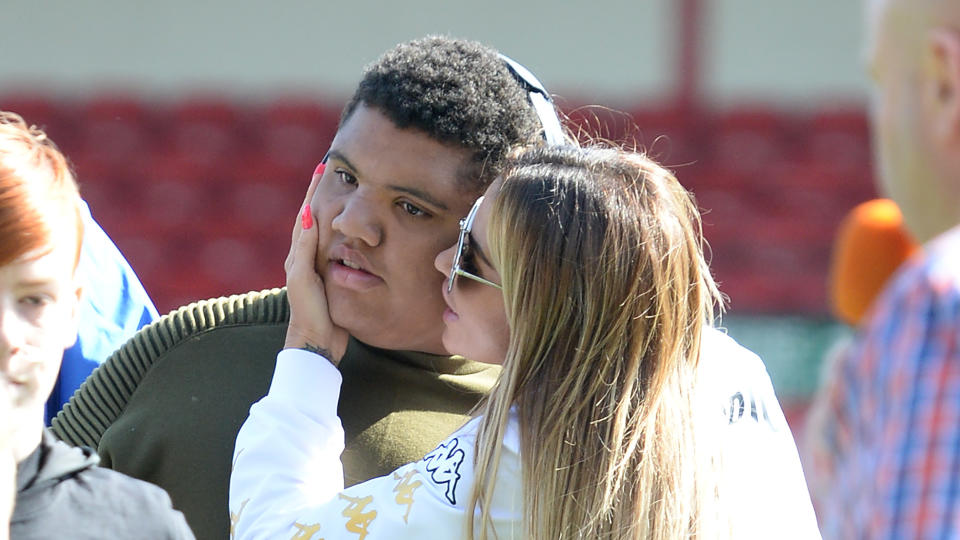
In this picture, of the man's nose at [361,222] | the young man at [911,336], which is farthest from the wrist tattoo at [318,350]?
the young man at [911,336]

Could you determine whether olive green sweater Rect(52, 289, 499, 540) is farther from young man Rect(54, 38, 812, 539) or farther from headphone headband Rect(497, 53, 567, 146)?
headphone headband Rect(497, 53, 567, 146)

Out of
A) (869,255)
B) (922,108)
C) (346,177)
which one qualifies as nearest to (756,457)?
(346,177)

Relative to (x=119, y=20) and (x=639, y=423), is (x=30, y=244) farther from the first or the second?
(x=119, y=20)

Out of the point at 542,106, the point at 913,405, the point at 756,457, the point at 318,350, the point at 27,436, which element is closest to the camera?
the point at 913,405

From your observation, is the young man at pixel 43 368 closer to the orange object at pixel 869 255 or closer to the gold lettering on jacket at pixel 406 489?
the gold lettering on jacket at pixel 406 489

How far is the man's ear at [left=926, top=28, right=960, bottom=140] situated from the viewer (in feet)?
2.36

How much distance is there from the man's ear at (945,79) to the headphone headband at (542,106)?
2.87 ft

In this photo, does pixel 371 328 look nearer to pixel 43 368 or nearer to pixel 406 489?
pixel 406 489

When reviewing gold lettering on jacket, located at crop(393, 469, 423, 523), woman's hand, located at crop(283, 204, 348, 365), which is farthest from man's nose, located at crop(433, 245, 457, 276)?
gold lettering on jacket, located at crop(393, 469, 423, 523)

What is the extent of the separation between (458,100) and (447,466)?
1.58 ft

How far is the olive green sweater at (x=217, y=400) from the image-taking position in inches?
58.5

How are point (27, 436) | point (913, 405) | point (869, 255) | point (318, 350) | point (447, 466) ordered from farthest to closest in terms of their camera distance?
1. point (869, 255)
2. point (318, 350)
3. point (447, 466)
4. point (27, 436)
5. point (913, 405)

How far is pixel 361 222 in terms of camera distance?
1.50 meters

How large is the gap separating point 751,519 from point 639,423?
6.3 inches
